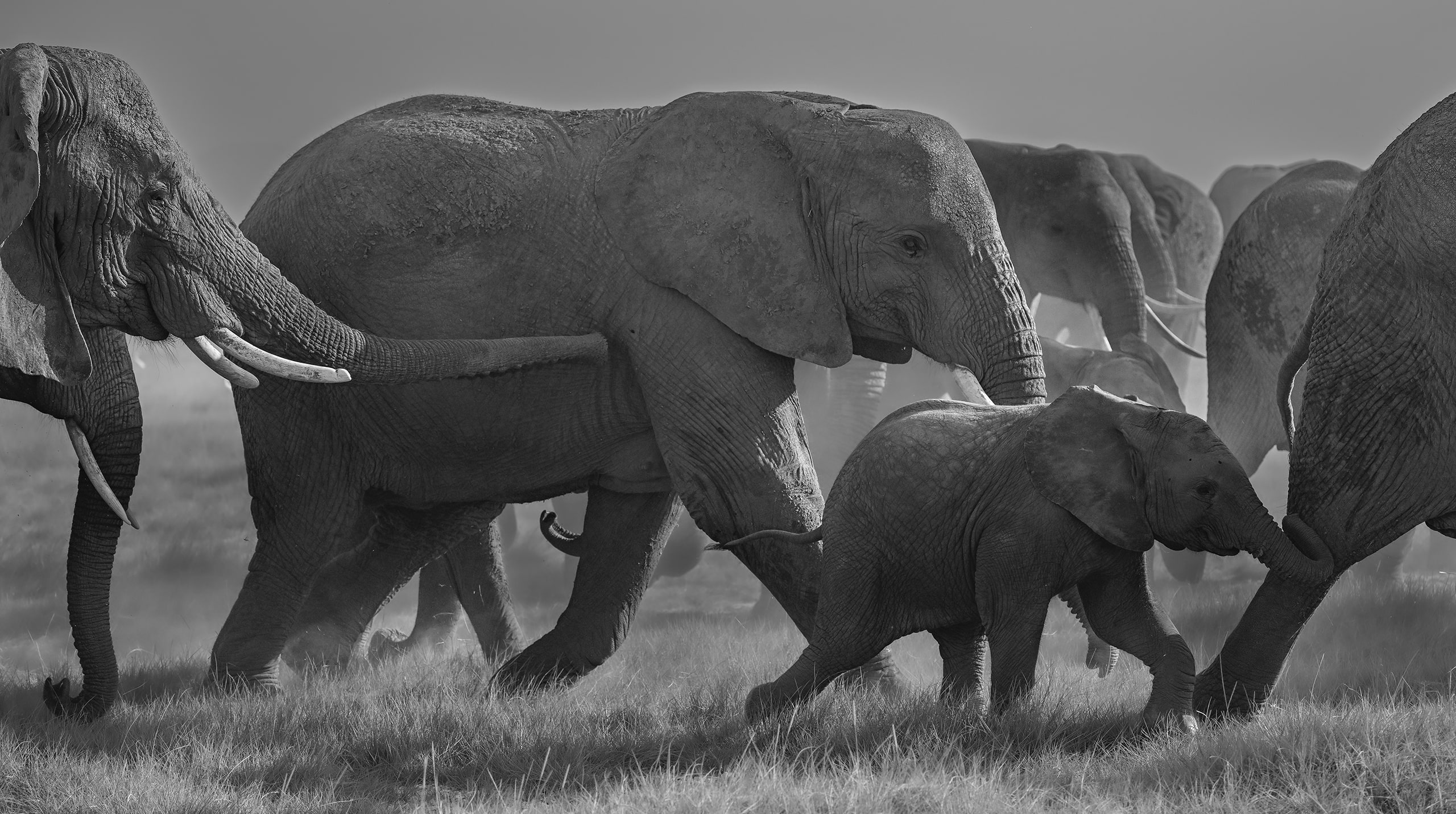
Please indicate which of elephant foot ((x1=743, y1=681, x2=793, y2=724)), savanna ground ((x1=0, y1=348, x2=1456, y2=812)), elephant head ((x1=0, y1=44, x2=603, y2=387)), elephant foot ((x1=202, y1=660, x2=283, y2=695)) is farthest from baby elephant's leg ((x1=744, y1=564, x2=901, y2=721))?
elephant foot ((x1=202, y1=660, x2=283, y2=695))

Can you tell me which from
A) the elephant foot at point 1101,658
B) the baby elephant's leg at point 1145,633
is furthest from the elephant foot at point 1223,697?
the elephant foot at point 1101,658

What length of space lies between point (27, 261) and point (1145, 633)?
11.2 feet

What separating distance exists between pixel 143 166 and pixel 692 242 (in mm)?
1767

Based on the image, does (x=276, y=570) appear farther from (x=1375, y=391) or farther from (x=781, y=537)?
(x=1375, y=391)

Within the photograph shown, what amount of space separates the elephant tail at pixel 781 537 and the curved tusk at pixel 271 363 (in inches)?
50.6

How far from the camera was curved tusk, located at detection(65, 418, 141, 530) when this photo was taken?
5.74 m

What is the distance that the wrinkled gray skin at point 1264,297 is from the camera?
8805mm

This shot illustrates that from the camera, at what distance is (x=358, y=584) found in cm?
743

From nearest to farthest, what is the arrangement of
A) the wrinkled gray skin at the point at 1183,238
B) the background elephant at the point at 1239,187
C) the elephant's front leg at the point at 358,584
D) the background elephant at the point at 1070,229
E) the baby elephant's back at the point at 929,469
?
1. the baby elephant's back at the point at 929,469
2. the elephant's front leg at the point at 358,584
3. the background elephant at the point at 1070,229
4. the wrinkled gray skin at the point at 1183,238
5. the background elephant at the point at 1239,187

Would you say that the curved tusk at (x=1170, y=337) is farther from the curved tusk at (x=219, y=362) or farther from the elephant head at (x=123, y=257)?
the curved tusk at (x=219, y=362)

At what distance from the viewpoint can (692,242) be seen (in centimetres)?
624

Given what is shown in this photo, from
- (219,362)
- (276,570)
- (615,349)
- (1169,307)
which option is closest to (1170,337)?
(1169,307)

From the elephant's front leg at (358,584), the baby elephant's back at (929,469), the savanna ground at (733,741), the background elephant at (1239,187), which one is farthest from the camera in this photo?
the background elephant at (1239,187)

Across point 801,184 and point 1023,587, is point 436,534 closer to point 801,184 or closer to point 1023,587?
point 801,184
